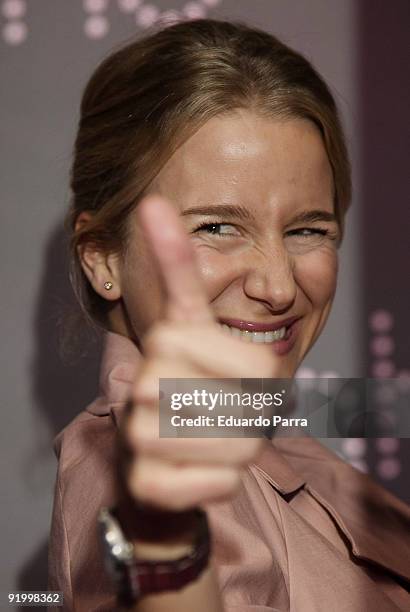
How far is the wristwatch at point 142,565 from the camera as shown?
48cm

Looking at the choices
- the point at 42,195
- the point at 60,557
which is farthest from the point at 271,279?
the point at 42,195

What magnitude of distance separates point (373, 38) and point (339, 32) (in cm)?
5

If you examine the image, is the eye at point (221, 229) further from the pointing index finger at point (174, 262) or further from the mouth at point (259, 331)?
the pointing index finger at point (174, 262)

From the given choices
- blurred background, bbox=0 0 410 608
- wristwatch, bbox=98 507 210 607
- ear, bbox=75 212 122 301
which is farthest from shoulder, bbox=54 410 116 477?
blurred background, bbox=0 0 410 608

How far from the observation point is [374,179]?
1.30 m

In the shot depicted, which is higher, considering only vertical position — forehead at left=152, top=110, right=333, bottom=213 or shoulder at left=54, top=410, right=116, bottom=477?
forehead at left=152, top=110, right=333, bottom=213

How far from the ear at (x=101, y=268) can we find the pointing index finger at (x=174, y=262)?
38 centimetres

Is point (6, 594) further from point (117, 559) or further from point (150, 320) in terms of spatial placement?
point (117, 559)

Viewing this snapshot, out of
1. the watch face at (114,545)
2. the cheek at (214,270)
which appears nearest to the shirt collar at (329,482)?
the cheek at (214,270)

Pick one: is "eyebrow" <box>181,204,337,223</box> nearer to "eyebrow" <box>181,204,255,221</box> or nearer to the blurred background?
"eyebrow" <box>181,204,255,221</box>

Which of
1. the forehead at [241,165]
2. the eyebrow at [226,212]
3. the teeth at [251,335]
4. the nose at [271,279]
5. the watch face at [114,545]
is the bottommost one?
the teeth at [251,335]

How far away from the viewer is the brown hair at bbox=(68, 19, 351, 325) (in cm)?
79

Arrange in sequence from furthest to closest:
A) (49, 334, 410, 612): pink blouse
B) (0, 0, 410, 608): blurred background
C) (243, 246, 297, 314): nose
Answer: (0, 0, 410, 608): blurred background, (243, 246, 297, 314): nose, (49, 334, 410, 612): pink blouse

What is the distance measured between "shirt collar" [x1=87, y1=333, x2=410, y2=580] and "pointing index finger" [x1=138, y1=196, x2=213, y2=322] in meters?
0.30
